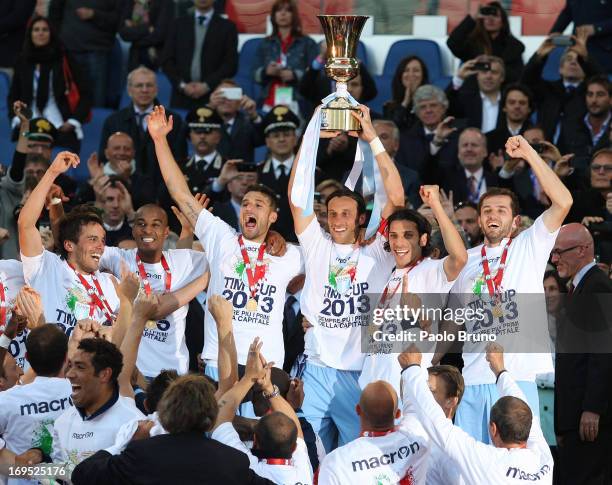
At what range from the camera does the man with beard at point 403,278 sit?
9461 millimetres

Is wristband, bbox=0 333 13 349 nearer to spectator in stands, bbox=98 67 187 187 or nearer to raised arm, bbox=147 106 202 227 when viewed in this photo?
raised arm, bbox=147 106 202 227

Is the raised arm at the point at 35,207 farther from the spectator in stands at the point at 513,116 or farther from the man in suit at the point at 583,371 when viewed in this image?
the spectator in stands at the point at 513,116

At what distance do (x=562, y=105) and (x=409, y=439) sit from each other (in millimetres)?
6474

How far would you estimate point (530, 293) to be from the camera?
9.42 metres

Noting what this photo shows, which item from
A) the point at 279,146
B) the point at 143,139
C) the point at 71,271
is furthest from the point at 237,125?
the point at 71,271

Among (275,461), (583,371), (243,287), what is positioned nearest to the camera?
(275,461)

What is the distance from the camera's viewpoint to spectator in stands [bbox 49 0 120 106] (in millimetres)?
15477

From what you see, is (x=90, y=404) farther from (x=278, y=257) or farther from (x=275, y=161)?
(x=275, y=161)

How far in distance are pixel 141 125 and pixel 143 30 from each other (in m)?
2.15

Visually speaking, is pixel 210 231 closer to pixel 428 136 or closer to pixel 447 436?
pixel 447 436

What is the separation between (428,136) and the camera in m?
13.5

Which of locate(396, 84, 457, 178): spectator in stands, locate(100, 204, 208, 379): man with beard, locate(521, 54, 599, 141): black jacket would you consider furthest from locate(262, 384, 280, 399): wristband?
locate(521, 54, 599, 141): black jacket

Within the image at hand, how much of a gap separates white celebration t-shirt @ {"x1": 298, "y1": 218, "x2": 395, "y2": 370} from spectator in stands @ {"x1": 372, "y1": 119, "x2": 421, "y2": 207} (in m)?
2.74

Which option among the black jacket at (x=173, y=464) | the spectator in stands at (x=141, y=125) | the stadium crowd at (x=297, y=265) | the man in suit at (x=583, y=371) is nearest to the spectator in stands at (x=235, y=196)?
the stadium crowd at (x=297, y=265)
